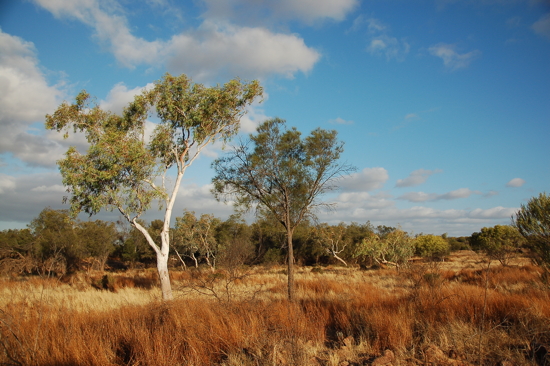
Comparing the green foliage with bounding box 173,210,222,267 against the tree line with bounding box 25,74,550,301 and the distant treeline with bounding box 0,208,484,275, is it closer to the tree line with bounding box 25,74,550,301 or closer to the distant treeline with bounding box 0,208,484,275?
the distant treeline with bounding box 0,208,484,275

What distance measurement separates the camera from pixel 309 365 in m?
4.82

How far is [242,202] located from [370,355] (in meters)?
8.17

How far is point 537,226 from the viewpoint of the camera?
409 inches

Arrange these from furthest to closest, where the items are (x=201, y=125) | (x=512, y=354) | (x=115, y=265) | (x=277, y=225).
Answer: (x=115, y=265) → (x=201, y=125) → (x=277, y=225) → (x=512, y=354)

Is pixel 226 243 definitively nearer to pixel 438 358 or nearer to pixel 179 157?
pixel 179 157

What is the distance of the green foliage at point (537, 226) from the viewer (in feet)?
33.1

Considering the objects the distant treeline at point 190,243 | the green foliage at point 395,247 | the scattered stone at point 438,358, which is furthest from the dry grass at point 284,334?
the green foliage at point 395,247

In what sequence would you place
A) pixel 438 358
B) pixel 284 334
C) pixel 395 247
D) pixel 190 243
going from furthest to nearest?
pixel 190 243, pixel 395 247, pixel 284 334, pixel 438 358

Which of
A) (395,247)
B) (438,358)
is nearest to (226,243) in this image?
(395,247)

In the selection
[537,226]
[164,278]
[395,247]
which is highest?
[537,226]

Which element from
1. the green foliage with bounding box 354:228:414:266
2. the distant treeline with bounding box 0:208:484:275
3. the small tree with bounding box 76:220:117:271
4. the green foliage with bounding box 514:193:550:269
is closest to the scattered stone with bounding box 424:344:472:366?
the green foliage with bounding box 514:193:550:269

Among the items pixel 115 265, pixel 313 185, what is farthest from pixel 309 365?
pixel 115 265

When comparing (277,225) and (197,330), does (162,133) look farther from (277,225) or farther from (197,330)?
(197,330)

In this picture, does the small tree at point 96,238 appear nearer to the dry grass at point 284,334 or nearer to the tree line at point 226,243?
the tree line at point 226,243
